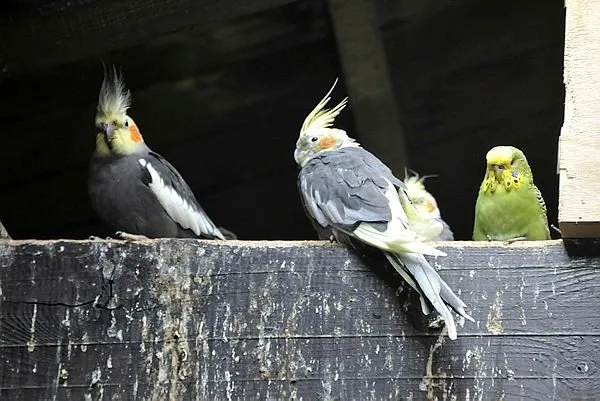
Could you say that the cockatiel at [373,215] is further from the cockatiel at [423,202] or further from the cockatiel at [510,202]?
the cockatiel at [423,202]

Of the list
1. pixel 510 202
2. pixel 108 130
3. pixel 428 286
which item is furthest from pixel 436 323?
pixel 108 130

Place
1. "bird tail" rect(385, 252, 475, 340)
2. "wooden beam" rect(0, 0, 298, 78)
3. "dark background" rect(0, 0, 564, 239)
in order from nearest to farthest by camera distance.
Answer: "bird tail" rect(385, 252, 475, 340), "wooden beam" rect(0, 0, 298, 78), "dark background" rect(0, 0, 564, 239)

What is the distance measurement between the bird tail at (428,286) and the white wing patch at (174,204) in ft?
3.41

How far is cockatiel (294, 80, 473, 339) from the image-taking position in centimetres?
195

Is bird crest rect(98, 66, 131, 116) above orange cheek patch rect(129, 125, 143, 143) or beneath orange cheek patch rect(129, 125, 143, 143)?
above

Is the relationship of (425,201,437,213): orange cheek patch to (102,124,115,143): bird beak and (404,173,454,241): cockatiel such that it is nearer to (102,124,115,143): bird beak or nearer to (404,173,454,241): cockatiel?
(404,173,454,241): cockatiel

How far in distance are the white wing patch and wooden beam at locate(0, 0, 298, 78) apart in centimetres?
36

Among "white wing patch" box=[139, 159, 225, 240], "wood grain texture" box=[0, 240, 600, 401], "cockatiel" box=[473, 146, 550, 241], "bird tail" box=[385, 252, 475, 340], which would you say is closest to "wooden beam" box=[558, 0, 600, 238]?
"wood grain texture" box=[0, 240, 600, 401]

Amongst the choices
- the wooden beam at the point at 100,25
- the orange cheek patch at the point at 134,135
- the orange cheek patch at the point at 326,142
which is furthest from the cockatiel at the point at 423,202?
the orange cheek patch at the point at 134,135

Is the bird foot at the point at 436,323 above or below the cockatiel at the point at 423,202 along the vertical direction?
below

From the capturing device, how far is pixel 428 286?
1941 millimetres

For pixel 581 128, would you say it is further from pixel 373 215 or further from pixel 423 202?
pixel 423 202

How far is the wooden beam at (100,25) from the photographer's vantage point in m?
2.81

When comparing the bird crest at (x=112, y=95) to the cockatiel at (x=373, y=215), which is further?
the bird crest at (x=112, y=95)
